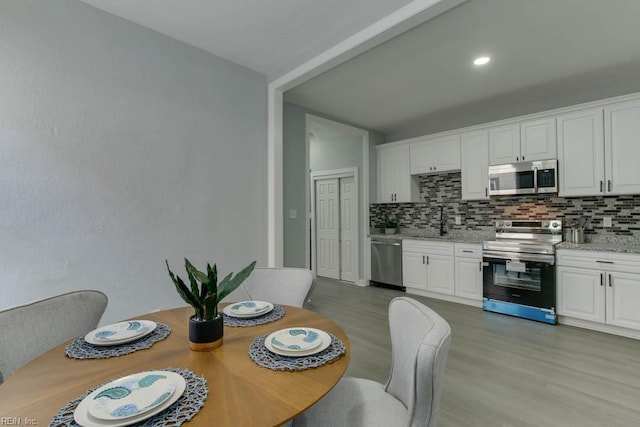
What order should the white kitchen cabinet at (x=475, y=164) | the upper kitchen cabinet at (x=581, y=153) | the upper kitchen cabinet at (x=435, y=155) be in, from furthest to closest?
1. the upper kitchen cabinet at (x=435, y=155)
2. the white kitchen cabinet at (x=475, y=164)
3. the upper kitchen cabinet at (x=581, y=153)

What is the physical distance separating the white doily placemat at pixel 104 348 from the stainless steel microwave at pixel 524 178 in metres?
4.07

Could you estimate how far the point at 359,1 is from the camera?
2.21 metres

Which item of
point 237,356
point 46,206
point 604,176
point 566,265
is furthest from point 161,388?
point 604,176

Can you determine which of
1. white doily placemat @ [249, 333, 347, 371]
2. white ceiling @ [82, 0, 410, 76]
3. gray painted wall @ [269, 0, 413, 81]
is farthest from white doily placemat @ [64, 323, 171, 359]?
gray painted wall @ [269, 0, 413, 81]

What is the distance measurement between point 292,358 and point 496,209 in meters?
4.12

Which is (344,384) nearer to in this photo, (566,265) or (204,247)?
(204,247)

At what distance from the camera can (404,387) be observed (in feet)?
3.84

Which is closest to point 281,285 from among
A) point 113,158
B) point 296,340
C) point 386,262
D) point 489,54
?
point 296,340

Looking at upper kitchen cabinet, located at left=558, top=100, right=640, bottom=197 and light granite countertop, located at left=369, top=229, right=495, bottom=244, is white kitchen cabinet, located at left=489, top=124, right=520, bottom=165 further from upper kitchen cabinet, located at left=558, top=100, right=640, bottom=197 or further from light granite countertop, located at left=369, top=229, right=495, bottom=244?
light granite countertop, located at left=369, top=229, right=495, bottom=244

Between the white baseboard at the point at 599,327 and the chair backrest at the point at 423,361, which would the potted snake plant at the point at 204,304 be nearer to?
the chair backrest at the point at 423,361

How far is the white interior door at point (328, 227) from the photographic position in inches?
220

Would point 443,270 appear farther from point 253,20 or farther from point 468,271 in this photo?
point 253,20

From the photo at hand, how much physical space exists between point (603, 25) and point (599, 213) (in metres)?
2.07

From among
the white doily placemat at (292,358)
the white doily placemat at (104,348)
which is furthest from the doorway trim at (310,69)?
the white doily placemat at (292,358)
